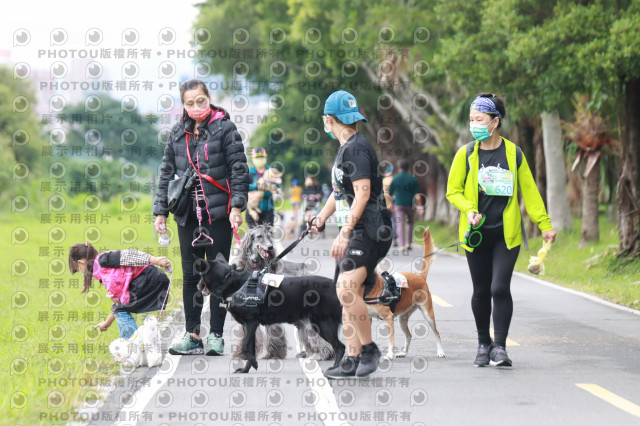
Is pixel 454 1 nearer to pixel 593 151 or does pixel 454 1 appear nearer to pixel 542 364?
pixel 593 151

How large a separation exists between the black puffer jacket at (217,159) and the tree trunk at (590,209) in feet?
47.6

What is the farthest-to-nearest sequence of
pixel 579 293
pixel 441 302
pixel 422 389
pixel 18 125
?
pixel 18 125, pixel 579 293, pixel 441 302, pixel 422 389

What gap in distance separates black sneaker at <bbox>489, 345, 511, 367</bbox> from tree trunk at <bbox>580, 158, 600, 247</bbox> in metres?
14.2

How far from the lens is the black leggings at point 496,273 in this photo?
28.9ft

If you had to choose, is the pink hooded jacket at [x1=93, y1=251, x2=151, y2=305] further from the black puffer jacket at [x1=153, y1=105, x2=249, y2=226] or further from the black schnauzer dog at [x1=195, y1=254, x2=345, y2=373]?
the black schnauzer dog at [x1=195, y1=254, x2=345, y2=373]

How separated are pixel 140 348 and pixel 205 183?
159cm

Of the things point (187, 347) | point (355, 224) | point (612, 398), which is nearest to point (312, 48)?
point (187, 347)

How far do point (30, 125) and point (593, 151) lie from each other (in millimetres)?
71759

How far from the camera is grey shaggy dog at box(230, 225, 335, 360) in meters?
9.20

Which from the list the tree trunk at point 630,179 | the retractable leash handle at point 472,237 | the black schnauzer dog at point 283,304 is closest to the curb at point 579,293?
the tree trunk at point 630,179

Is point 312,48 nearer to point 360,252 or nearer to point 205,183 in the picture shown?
point 205,183

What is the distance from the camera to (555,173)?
24.8 metres

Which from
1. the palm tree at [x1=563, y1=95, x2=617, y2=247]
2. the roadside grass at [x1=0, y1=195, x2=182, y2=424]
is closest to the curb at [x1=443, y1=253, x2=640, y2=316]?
the palm tree at [x1=563, y1=95, x2=617, y2=247]

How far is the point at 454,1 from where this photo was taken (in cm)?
2191
